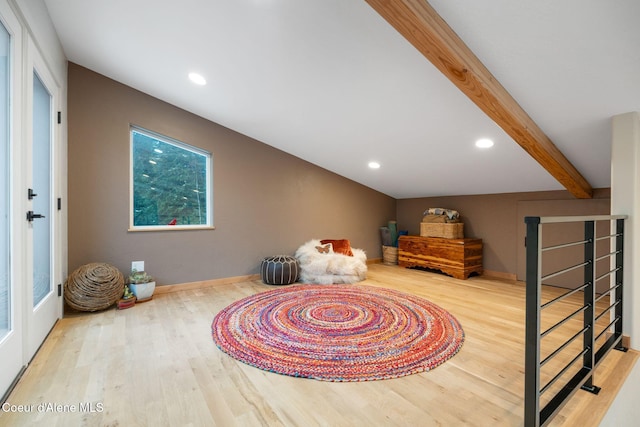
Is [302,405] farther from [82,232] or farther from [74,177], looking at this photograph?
[74,177]

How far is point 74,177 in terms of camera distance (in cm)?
288

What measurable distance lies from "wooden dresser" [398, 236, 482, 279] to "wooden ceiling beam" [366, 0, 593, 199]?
5.89 ft

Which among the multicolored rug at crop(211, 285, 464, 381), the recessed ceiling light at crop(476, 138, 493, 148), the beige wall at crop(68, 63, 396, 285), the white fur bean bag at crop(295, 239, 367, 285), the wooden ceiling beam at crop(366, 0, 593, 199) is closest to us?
the wooden ceiling beam at crop(366, 0, 593, 199)

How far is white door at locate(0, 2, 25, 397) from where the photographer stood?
151cm

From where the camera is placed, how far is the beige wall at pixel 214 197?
2.93 meters

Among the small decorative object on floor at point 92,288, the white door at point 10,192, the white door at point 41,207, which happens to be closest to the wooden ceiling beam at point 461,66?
the white door at point 10,192

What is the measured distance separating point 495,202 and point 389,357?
10.8 ft

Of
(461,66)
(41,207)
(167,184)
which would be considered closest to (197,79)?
(167,184)

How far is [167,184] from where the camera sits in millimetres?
3502

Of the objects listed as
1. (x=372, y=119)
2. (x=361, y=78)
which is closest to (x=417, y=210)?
(x=372, y=119)

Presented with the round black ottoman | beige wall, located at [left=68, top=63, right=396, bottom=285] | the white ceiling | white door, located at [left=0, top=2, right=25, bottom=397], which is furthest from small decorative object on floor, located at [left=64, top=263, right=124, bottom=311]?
the white ceiling

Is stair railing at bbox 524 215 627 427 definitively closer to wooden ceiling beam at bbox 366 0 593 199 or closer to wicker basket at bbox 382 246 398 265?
wooden ceiling beam at bbox 366 0 593 199

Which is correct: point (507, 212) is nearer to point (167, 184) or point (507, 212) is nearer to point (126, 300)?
point (167, 184)

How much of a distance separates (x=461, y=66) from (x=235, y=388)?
7.17 feet
